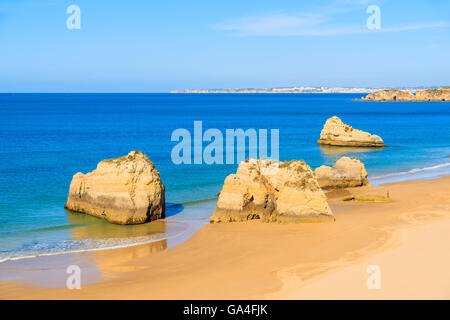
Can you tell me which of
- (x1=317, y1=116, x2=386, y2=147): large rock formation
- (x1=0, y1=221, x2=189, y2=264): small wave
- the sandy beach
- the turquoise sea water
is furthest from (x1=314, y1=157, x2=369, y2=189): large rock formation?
(x1=317, y1=116, x2=386, y2=147): large rock formation

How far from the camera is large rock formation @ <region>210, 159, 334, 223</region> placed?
23.8 metres

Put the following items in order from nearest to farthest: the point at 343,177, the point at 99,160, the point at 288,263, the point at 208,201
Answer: the point at 288,263, the point at 208,201, the point at 343,177, the point at 99,160

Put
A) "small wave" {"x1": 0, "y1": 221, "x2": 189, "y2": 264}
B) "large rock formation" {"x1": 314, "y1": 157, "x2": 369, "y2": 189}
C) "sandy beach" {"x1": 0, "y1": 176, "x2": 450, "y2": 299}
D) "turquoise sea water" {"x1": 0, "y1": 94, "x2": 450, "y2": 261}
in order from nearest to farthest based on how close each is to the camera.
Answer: "sandy beach" {"x1": 0, "y1": 176, "x2": 450, "y2": 299}, "small wave" {"x1": 0, "y1": 221, "x2": 189, "y2": 264}, "turquoise sea water" {"x1": 0, "y1": 94, "x2": 450, "y2": 261}, "large rock formation" {"x1": 314, "y1": 157, "x2": 369, "y2": 189}

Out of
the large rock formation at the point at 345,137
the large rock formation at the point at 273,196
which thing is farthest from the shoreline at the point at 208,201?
the large rock formation at the point at 345,137

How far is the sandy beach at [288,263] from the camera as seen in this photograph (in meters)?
15.0

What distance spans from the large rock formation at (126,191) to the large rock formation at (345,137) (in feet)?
→ 136

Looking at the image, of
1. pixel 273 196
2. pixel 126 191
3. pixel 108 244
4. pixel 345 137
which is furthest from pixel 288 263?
pixel 345 137

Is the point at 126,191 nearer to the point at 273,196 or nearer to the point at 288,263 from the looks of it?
the point at 273,196

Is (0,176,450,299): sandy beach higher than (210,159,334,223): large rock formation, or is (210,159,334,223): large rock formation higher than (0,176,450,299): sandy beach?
(210,159,334,223): large rock formation

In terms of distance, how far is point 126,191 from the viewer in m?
24.9

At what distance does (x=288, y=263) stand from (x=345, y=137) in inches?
1873

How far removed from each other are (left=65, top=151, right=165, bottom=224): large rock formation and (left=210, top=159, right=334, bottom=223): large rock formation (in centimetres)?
331

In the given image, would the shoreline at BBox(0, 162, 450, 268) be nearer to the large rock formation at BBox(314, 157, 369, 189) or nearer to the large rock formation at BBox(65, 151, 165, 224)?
the large rock formation at BBox(65, 151, 165, 224)
